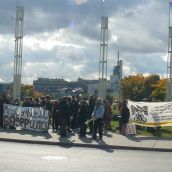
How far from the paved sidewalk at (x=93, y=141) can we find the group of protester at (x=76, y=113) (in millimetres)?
531

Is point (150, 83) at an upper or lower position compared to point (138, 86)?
upper

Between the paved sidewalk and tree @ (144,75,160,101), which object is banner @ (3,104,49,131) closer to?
the paved sidewalk

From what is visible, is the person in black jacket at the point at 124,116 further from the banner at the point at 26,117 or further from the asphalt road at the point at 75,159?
the asphalt road at the point at 75,159

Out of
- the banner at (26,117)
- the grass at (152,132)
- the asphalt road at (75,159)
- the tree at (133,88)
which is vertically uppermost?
the tree at (133,88)

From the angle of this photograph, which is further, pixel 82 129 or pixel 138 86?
pixel 138 86

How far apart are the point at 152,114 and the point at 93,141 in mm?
5340

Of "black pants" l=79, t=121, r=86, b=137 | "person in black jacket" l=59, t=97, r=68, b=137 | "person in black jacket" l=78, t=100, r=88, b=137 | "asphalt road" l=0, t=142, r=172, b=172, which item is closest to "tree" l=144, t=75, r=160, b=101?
"person in black jacket" l=78, t=100, r=88, b=137

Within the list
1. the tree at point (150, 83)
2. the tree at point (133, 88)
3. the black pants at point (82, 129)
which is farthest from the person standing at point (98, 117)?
the tree at point (150, 83)

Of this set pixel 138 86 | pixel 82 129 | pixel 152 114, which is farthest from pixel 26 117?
pixel 138 86

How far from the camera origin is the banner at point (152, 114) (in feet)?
81.5

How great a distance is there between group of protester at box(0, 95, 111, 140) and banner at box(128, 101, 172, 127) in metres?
1.29

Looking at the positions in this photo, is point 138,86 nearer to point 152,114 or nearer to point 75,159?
point 152,114

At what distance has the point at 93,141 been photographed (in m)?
20.5

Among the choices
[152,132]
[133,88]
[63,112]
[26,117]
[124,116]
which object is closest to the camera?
[63,112]
